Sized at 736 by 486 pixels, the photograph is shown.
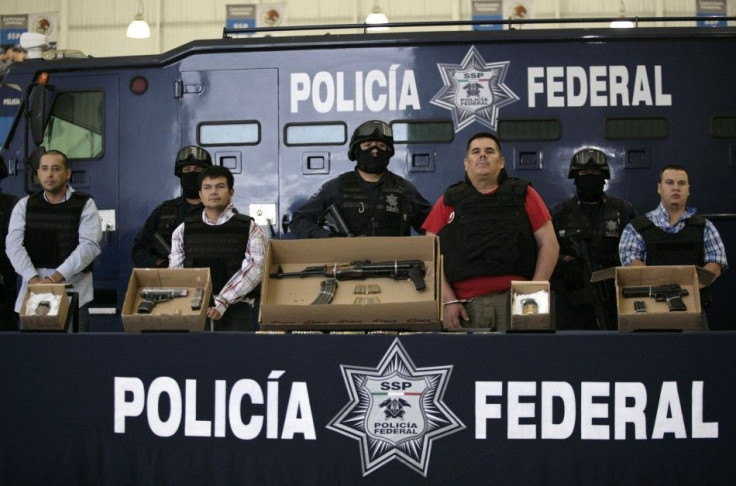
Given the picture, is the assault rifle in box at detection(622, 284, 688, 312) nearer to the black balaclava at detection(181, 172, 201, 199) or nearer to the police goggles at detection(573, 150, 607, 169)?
the police goggles at detection(573, 150, 607, 169)

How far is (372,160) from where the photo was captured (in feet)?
18.2

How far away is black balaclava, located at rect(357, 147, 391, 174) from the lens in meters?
5.56

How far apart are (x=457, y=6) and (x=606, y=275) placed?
15.4 m

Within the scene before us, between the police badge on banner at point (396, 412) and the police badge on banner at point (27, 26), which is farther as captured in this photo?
the police badge on banner at point (27, 26)

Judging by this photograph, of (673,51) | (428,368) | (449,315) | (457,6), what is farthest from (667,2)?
(428,368)

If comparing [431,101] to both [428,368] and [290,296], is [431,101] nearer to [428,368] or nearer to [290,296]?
[290,296]

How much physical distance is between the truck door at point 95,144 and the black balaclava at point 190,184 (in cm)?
108

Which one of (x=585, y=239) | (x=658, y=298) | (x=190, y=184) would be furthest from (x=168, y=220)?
(x=658, y=298)

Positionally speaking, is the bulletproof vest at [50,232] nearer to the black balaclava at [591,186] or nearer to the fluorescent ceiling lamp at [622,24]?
the black balaclava at [591,186]

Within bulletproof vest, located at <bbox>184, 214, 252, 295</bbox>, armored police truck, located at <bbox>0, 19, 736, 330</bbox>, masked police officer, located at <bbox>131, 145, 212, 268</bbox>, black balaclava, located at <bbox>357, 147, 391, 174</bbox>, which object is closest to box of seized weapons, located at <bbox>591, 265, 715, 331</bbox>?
black balaclava, located at <bbox>357, 147, 391, 174</bbox>

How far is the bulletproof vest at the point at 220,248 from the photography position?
5293 millimetres

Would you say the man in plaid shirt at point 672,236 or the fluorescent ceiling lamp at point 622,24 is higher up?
the fluorescent ceiling lamp at point 622,24

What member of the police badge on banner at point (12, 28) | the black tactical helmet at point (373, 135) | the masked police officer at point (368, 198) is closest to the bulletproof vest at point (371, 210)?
the masked police officer at point (368, 198)

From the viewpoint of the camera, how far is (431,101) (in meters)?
7.09
